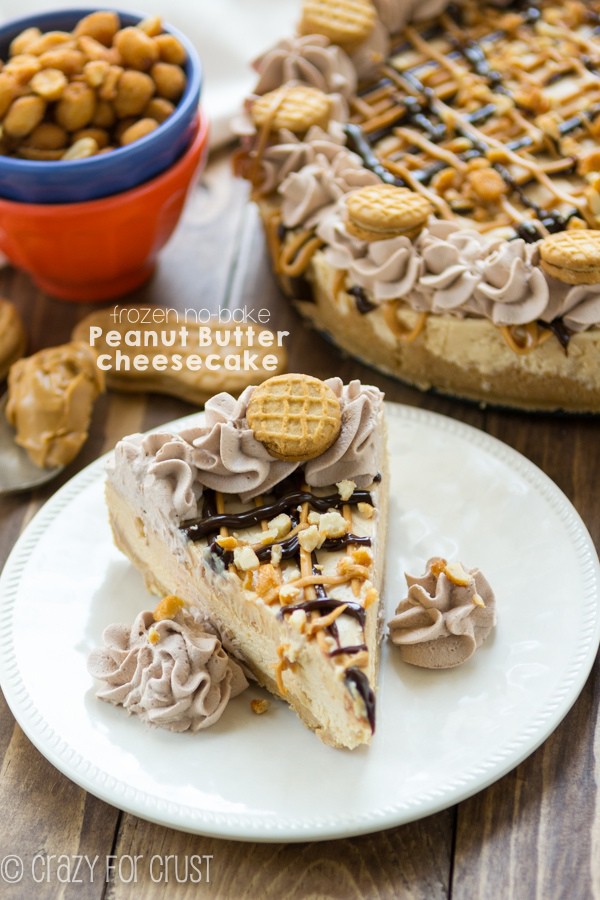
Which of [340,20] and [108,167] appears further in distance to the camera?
[340,20]

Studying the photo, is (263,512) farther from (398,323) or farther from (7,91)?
(7,91)

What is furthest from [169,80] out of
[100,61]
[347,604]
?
[347,604]

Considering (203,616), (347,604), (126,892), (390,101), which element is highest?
(390,101)

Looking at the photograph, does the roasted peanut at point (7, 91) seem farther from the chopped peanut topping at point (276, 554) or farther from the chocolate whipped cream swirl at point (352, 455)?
the chopped peanut topping at point (276, 554)

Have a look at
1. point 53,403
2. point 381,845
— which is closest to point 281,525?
point 381,845

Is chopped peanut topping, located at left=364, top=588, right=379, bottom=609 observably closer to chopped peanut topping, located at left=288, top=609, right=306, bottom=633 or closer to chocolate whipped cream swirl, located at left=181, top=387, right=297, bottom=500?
chopped peanut topping, located at left=288, top=609, right=306, bottom=633

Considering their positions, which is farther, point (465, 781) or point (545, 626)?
point (545, 626)

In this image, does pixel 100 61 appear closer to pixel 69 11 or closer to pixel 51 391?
pixel 69 11
